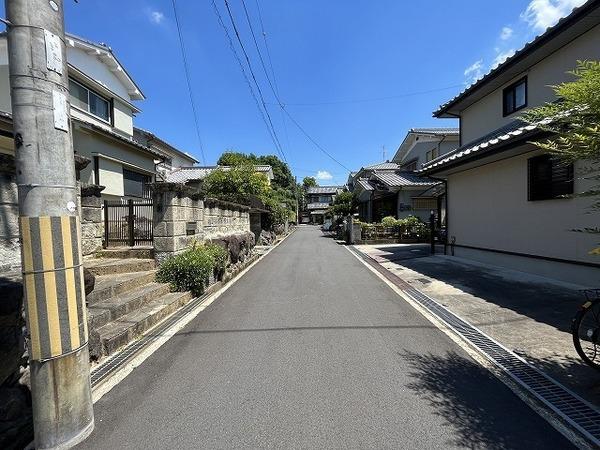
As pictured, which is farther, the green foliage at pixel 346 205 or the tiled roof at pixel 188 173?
the tiled roof at pixel 188 173

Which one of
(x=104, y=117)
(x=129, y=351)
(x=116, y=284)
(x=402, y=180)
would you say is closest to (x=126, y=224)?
(x=116, y=284)

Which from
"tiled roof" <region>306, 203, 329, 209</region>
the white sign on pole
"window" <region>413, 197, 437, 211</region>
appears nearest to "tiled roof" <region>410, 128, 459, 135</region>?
"window" <region>413, 197, 437, 211</region>

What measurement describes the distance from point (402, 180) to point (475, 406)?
72.5ft

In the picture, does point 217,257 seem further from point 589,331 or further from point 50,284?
point 589,331

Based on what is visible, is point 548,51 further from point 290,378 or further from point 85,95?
point 85,95

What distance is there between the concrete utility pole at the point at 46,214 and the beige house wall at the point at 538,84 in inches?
322

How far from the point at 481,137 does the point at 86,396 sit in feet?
42.6

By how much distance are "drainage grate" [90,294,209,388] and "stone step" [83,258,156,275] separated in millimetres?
1377

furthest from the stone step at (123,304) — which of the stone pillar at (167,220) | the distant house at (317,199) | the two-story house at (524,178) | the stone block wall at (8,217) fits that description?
the distant house at (317,199)

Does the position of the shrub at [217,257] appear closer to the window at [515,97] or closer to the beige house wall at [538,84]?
the beige house wall at [538,84]

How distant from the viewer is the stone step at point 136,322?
4.05m

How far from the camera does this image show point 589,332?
3447 mm

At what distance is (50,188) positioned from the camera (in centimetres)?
229

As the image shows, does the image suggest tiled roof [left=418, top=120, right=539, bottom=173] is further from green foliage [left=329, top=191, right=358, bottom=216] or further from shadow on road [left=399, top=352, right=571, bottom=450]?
green foliage [left=329, top=191, right=358, bottom=216]
